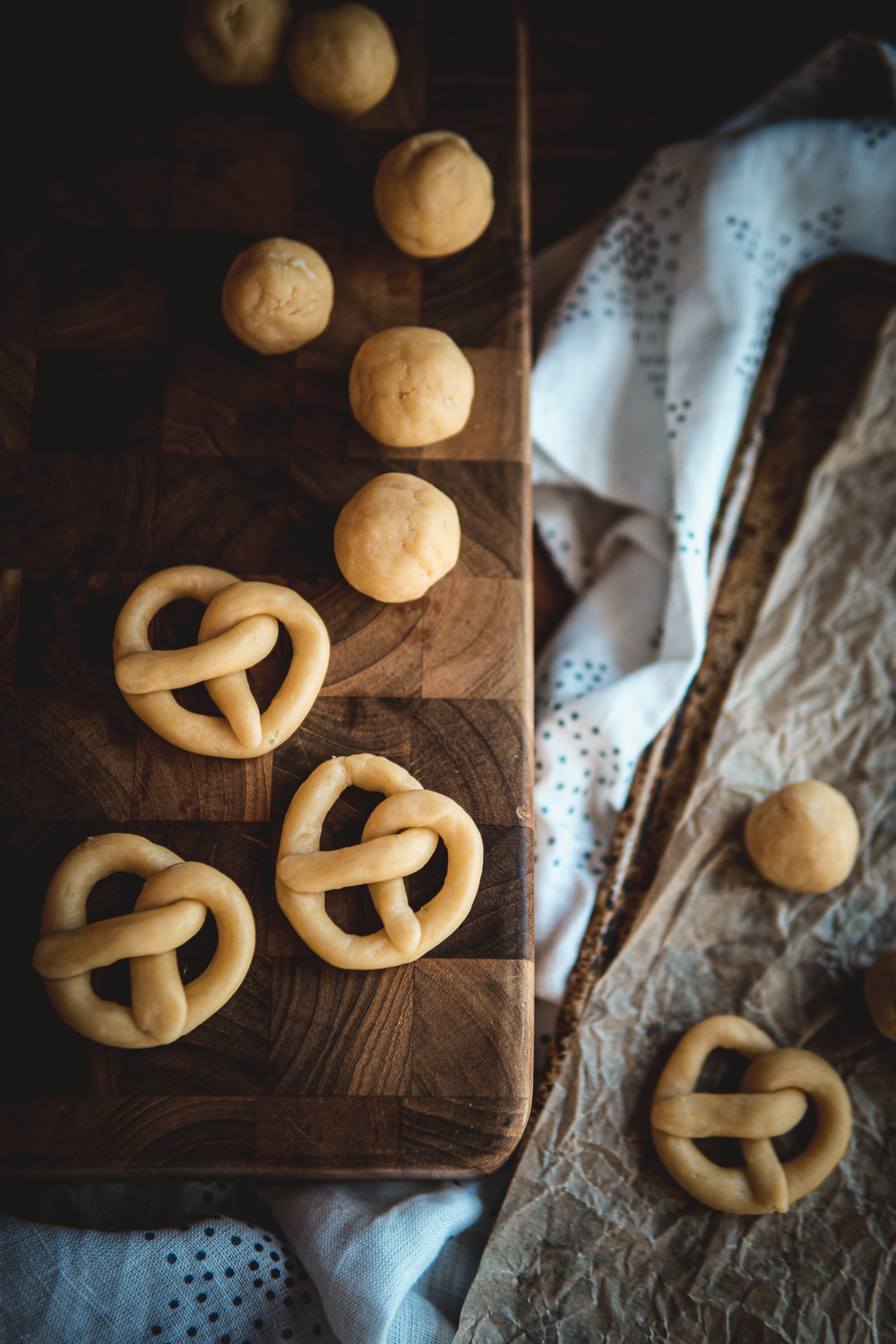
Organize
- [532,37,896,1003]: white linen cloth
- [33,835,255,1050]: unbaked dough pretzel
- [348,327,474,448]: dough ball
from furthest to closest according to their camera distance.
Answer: [532,37,896,1003]: white linen cloth < [348,327,474,448]: dough ball < [33,835,255,1050]: unbaked dough pretzel

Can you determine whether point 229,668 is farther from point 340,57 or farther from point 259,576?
point 340,57

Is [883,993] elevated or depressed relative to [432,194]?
depressed

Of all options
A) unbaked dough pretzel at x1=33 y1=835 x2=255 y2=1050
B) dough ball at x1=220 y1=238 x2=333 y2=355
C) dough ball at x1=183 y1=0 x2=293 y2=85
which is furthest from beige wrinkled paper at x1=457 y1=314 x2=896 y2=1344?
dough ball at x1=183 y1=0 x2=293 y2=85

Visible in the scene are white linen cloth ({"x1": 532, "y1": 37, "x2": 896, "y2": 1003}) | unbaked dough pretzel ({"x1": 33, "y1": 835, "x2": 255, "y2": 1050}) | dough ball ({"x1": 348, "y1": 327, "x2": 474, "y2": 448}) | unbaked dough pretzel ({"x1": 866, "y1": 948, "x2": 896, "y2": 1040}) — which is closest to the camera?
unbaked dough pretzel ({"x1": 33, "y1": 835, "x2": 255, "y2": 1050})

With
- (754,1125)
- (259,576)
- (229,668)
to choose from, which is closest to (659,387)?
(259,576)

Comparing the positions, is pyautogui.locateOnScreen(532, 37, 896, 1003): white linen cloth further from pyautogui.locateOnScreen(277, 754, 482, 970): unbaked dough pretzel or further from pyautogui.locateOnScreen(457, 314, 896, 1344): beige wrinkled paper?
pyautogui.locateOnScreen(277, 754, 482, 970): unbaked dough pretzel

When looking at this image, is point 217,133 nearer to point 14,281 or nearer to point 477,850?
point 14,281

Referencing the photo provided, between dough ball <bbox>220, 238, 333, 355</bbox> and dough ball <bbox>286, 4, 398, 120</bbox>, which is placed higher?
dough ball <bbox>286, 4, 398, 120</bbox>

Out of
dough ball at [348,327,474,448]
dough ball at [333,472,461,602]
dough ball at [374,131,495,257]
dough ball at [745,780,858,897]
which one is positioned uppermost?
dough ball at [374,131,495,257]
